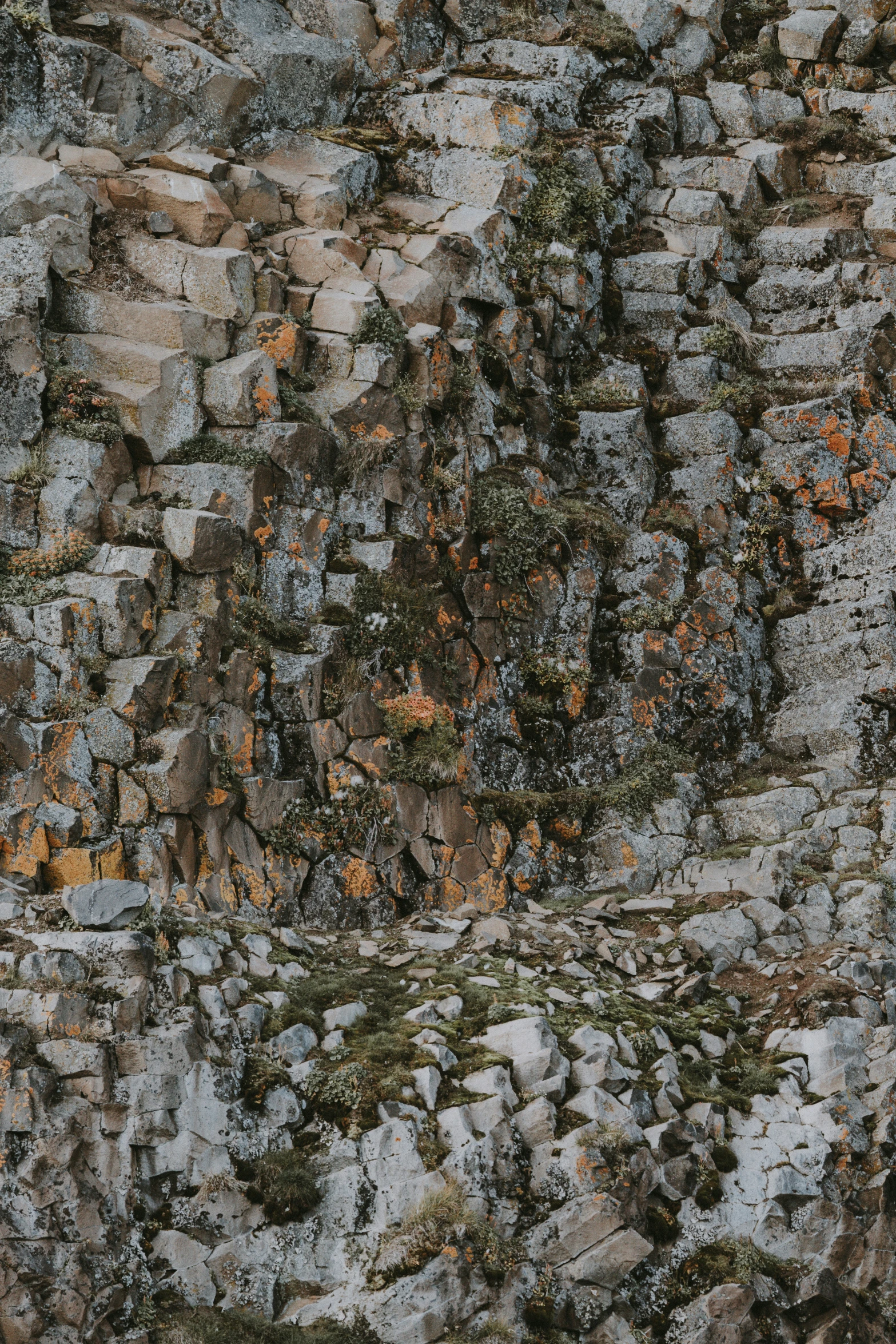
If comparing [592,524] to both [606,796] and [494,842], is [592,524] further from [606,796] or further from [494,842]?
[494,842]

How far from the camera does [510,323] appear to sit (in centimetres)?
1662

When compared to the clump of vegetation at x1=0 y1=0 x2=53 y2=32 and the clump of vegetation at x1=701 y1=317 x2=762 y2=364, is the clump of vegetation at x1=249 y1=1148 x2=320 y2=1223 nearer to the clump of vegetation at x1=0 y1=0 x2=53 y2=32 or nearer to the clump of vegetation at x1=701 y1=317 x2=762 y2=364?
the clump of vegetation at x1=701 y1=317 x2=762 y2=364

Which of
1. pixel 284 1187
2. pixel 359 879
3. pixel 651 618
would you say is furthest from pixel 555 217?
pixel 284 1187

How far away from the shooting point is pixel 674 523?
1617 cm

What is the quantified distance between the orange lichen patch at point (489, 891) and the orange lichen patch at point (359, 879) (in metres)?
1.09

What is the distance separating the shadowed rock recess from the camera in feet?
29.6

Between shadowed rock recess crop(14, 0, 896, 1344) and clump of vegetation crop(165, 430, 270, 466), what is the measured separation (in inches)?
2.4

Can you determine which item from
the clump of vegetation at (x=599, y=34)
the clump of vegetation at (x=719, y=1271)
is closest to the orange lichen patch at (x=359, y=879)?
the clump of vegetation at (x=719, y=1271)

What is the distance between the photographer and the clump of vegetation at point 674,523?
1612cm

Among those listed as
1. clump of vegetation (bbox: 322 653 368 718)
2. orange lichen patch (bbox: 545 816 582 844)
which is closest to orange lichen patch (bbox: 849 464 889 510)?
orange lichen patch (bbox: 545 816 582 844)

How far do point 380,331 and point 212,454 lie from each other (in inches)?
107

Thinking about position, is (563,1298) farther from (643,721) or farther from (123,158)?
(123,158)


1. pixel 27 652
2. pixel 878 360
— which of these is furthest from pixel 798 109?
pixel 27 652

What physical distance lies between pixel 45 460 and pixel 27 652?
2322mm
